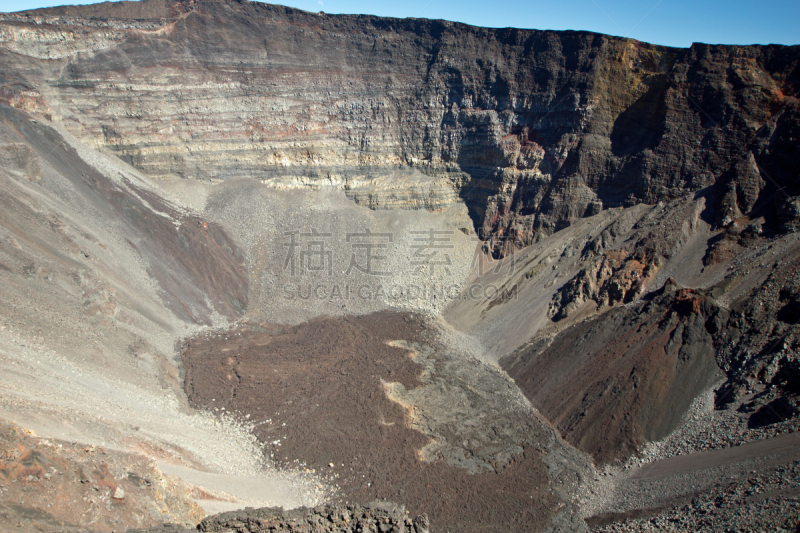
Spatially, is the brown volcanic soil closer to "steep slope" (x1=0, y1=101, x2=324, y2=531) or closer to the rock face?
"steep slope" (x1=0, y1=101, x2=324, y2=531)

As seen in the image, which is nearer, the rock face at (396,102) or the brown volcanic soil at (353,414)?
the brown volcanic soil at (353,414)

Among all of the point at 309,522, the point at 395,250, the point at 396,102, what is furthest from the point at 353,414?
the point at 396,102

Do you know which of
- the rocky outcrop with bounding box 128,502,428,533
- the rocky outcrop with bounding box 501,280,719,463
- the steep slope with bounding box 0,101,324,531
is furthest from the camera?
the rocky outcrop with bounding box 501,280,719,463

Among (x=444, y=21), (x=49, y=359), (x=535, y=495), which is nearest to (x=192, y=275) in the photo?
(x=49, y=359)

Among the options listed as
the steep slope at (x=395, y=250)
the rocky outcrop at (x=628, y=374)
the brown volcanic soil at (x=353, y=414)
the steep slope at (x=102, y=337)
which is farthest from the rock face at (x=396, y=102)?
the brown volcanic soil at (x=353, y=414)

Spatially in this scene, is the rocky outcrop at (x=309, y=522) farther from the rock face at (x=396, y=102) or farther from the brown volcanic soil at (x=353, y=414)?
the rock face at (x=396, y=102)

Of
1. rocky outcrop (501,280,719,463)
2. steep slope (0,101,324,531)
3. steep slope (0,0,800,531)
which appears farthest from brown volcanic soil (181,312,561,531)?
rocky outcrop (501,280,719,463)
